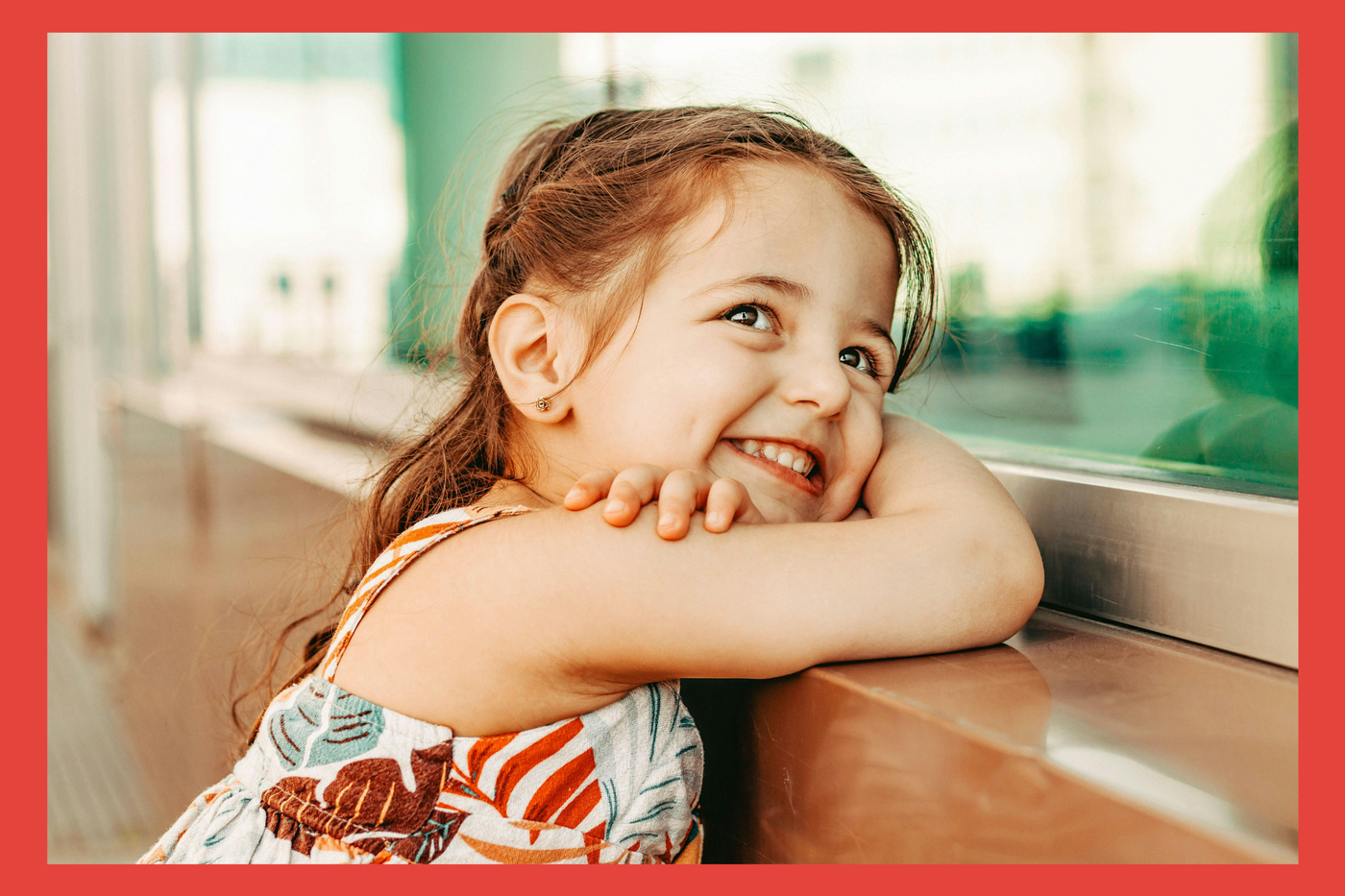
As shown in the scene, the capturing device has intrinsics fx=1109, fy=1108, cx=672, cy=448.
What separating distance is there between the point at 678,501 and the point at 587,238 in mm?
300

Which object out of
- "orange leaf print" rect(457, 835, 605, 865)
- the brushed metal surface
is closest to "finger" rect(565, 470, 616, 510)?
"orange leaf print" rect(457, 835, 605, 865)

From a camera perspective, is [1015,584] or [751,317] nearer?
[1015,584]

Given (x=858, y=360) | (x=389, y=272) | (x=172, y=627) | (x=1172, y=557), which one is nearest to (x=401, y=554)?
(x=858, y=360)

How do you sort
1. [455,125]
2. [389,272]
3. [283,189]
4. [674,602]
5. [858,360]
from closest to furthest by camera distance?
[674,602] → [858,360] → [455,125] → [389,272] → [283,189]

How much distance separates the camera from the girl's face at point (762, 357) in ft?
2.52

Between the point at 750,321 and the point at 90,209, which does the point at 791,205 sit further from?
the point at 90,209

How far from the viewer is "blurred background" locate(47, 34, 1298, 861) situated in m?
0.78

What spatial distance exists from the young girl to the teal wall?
590mm

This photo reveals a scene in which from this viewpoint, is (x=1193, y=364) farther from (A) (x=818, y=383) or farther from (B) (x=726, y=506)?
(B) (x=726, y=506)

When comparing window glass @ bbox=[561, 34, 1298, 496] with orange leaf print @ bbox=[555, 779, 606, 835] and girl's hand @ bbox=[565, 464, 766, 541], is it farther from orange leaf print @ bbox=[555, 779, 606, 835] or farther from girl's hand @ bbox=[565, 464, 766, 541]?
→ orange leaf print @ bbox=[555, 779, 606, 835]

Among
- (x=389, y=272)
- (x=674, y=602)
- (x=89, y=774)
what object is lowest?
(x=89, y=774)

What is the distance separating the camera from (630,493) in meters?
0.67

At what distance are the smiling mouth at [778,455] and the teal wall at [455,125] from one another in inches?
28.1

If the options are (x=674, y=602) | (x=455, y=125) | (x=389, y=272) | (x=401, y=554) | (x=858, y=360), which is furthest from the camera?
(x=389, y=272)
